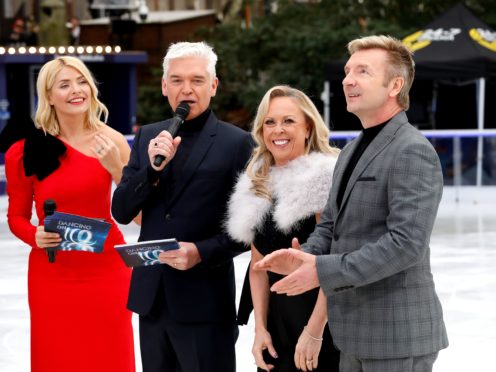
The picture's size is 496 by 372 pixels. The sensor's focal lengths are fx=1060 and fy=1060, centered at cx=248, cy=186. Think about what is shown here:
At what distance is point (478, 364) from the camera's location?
6277 mm

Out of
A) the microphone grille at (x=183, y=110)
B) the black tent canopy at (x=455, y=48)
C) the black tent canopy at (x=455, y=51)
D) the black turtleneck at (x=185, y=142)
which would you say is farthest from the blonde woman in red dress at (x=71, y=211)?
the black tent canopy at (x=455, y=51)

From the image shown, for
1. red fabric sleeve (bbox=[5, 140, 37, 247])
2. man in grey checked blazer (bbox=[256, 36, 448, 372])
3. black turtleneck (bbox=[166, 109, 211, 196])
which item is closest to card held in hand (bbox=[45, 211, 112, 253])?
black turtleneck (bbox=[166, 109, 211, 196])

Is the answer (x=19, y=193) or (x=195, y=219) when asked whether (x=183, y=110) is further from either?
(x=19, y=193)

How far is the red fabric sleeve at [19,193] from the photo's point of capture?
4.63 m

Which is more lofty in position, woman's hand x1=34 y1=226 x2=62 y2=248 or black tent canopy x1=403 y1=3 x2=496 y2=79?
black tent canopy x1=403 y1=3 x2=496 y2=79

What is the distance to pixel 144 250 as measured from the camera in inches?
146

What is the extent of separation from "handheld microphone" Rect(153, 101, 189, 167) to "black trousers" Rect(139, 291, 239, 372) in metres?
0.62

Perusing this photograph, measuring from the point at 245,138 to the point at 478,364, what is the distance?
2828 millimetres

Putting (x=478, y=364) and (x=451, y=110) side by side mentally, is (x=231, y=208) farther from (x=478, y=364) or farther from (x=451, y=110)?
(x=451, y=110)

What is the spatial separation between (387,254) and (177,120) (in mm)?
1152

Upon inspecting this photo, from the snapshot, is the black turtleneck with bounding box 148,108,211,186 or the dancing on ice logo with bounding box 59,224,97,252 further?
the dancing on ice logo with bounding box 59,224,97,252

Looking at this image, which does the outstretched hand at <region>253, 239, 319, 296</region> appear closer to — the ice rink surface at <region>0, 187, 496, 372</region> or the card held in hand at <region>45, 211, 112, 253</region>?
the card held in hand at <region>45, 211, 112, 253</region>

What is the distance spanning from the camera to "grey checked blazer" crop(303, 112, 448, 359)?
302 cm

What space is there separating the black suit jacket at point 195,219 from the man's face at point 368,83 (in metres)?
0.95
